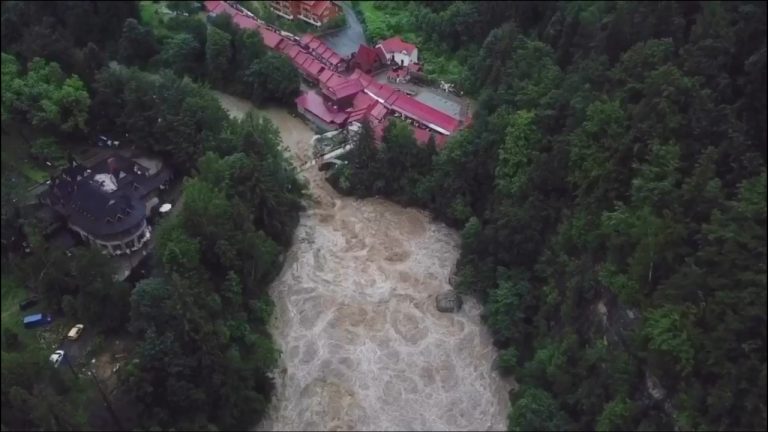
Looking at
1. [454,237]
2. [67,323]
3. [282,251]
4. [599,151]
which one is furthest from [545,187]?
[67,323]

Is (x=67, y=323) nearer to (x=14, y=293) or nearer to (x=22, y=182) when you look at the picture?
(x=14, y=293)

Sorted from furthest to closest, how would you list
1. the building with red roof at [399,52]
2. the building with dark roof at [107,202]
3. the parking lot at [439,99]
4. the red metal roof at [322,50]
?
the building with red roof at [399,52], the red metal roof at [322,50], the parking lot at [439,99], the building with dark roof at [107,202]

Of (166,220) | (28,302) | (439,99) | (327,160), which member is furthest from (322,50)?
(28,302)

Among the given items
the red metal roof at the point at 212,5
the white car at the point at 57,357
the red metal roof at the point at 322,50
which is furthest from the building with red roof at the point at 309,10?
the white car at the point at 57,357

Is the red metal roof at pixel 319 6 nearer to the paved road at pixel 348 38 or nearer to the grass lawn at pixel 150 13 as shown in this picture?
the paved road at pixel 348 38

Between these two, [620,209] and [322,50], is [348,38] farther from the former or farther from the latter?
[620,209]

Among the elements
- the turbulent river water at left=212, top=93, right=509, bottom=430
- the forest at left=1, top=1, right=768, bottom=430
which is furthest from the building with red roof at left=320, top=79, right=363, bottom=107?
the turbulent river water at left=212, top=93, right=509, bottom=430
